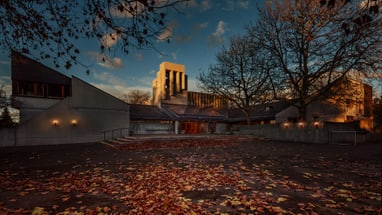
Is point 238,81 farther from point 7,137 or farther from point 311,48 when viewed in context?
point 7,137

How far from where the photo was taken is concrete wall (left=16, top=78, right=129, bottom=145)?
57.5 feet

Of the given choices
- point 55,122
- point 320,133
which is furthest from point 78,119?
point 320,133

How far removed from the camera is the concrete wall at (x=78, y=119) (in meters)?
17.5

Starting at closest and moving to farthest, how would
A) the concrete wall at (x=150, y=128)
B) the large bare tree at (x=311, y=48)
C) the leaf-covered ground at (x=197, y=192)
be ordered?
the leaf-covered ground at (x=197, y=192), the large bare tree at (x=311, y=48), the concrete wall at (x=150, y=128)

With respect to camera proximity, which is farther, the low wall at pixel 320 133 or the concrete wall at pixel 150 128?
the concrete wall at pixel 150 128

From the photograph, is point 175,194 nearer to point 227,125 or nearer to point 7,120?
point 7,120

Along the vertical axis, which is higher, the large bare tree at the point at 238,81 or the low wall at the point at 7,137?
the large bare tree at the point at 238,81

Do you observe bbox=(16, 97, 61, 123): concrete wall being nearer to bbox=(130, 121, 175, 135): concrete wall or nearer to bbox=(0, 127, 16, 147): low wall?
bbox=(0, 127, 16, 147): low wall

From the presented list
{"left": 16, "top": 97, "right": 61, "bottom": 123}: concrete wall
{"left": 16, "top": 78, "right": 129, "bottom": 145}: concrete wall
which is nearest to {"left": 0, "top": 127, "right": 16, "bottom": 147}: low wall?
{"left": 16, "top": 78, "right": 129, "bottom": 145}: concrete wall

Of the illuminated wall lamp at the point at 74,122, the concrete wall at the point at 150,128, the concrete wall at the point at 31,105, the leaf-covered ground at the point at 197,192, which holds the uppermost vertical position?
the concrete wall at the point at 31,105

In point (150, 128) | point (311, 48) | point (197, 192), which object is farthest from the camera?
point (150, 128)

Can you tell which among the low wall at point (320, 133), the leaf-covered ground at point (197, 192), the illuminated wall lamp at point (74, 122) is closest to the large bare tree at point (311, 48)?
the low wall at point (320, 133)

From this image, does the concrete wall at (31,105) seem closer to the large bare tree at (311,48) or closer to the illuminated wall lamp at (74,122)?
the illuminated wall lamp at (74,122)

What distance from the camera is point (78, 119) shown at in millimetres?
19469
